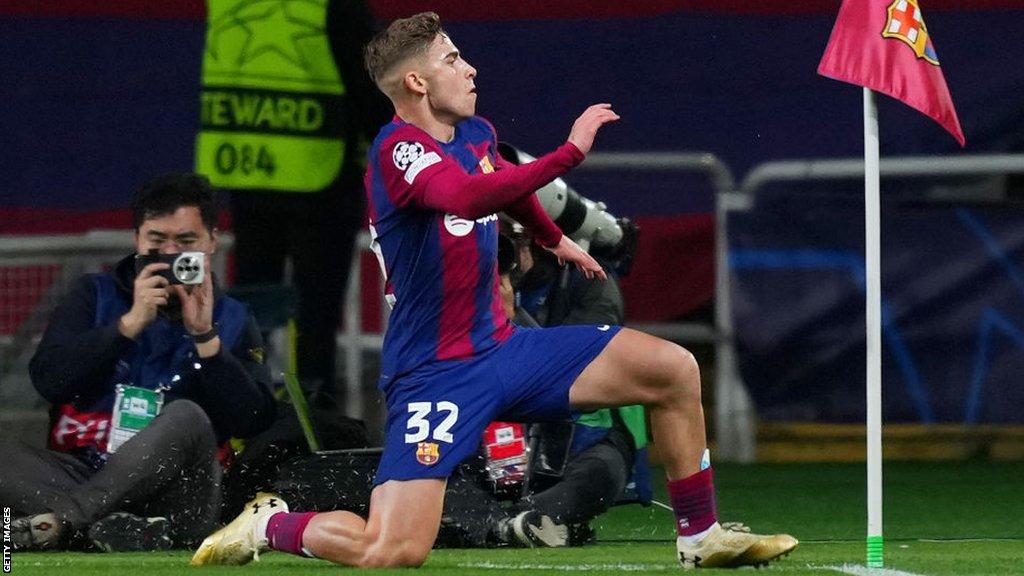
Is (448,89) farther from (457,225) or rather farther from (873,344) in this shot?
(873,344)

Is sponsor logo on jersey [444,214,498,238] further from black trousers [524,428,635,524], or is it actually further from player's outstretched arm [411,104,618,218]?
black trousers [524,428,635,524]

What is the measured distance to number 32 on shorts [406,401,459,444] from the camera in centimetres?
623

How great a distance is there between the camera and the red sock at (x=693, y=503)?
6199 millimetres

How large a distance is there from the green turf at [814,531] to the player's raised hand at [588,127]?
1.08 metres

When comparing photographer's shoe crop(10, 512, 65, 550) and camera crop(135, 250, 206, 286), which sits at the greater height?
camera crop(135, 250, 206, 286)

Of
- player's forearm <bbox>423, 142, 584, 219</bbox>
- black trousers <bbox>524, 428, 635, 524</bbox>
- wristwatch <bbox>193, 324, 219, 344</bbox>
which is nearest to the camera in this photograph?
player's forearm <bbox>423, 142, 584, 219</bbox>

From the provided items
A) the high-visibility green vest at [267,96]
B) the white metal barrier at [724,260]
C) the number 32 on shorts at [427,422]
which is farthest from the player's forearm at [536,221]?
the white metal barrier at [724,260]

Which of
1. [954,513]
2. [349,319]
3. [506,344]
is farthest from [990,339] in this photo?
[506,344]

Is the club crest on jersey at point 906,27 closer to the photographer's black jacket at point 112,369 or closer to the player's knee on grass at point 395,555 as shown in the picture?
the player's knee on grass at point 395,555

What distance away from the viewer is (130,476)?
23.2 feet

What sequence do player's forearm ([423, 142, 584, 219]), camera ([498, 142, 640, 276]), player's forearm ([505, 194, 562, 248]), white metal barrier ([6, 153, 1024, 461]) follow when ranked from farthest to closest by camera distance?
white metal barrier ([6, 153, 1024, 461]) → camera ([498, 142, 640, 276]) → player's forearm ([505, 194, 562, 248]) → player's forearm ([423, 142, 584, 219])

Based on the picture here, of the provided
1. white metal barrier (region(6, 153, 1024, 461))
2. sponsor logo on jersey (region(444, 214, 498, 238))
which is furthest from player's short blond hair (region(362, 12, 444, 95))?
white metal barrier (region(6, 153, 1024, 461))

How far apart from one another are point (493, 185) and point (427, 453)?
0.77m

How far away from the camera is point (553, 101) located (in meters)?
11.2
